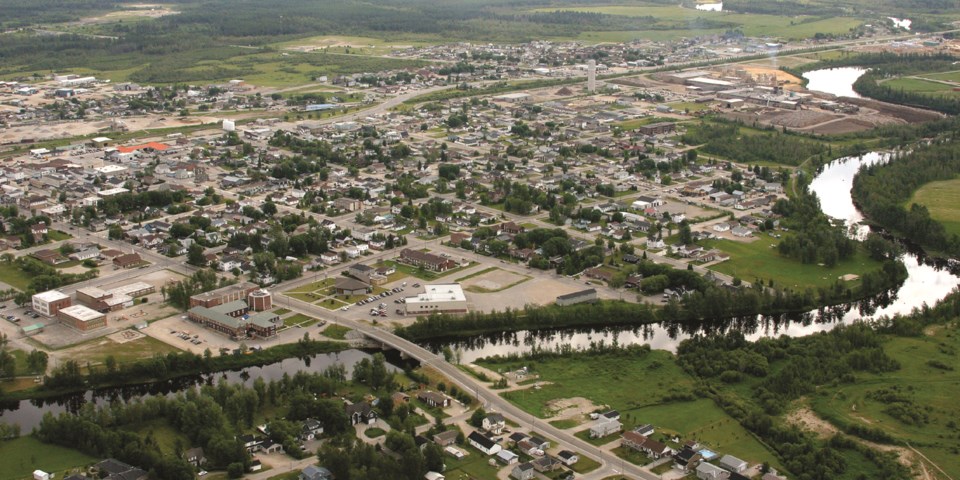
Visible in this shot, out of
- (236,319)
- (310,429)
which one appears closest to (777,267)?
(236,319)

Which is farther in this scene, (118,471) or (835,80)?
(835,80)

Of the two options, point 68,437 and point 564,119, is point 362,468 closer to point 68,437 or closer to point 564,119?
point 68,437

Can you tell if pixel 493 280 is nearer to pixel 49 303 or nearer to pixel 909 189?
pixel 49 303

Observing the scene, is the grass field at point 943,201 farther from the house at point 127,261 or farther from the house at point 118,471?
the house at point 118,471

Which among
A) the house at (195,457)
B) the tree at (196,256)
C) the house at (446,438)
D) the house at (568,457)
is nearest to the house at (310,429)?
the house at (195,457)

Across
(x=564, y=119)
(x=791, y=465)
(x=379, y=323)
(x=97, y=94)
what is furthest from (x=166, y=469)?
(x=97, y=94)

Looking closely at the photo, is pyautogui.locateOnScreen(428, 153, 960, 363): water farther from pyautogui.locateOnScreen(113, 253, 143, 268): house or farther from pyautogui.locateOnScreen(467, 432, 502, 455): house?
pyautogui.locateOnScreen(113, 253, 143, 268): house

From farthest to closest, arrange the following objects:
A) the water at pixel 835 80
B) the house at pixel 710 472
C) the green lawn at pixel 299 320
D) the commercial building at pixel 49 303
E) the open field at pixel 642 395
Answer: the water at pixel 835 80
the commercial building at pixel 49 303
the green lawn at pixel 299 320
the open field at pixel 642 395
the house at pixel 710 472
